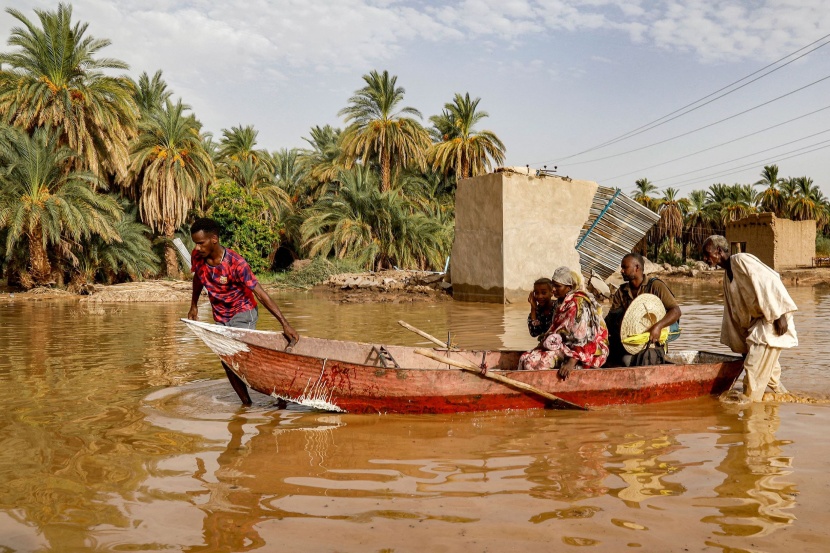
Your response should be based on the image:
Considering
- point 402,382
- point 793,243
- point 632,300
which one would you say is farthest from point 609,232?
point 793,243

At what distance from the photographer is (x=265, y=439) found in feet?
16.0

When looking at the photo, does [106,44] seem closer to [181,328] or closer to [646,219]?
[181,328]

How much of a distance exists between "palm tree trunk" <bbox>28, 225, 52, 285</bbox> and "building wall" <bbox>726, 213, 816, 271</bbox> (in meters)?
27.0

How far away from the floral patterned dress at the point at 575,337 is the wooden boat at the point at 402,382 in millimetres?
213

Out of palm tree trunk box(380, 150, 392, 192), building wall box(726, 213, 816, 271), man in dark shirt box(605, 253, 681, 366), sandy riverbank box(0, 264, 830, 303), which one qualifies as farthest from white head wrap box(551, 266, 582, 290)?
palm tree trunk box(380, 150, 392, 192)

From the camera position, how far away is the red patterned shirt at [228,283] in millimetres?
5645

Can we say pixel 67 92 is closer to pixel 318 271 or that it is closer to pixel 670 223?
pixel 318 271

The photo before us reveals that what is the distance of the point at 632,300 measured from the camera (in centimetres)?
632

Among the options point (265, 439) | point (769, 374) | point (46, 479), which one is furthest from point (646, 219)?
point (46, 479)

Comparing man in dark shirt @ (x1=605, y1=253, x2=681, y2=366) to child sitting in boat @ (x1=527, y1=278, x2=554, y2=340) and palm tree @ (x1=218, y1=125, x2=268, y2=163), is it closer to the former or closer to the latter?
child sitting in boat @ (x1=527, y1=278, x2=554, y2=340)

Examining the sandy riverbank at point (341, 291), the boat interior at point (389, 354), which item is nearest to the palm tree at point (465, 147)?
the sandy riverbank at point (341, 291)

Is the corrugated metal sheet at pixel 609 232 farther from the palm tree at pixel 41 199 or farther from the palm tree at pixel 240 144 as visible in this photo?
the palm tree at pixel 240 144

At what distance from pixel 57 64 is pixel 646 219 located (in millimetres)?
19292

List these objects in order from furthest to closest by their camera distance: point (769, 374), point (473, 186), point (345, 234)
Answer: point (345, 234) → point (473, 186) → point (769, 374)
